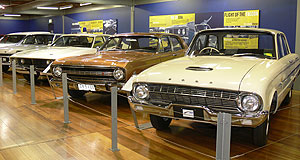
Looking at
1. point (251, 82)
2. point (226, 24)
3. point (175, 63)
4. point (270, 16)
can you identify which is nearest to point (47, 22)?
point (226, 24)

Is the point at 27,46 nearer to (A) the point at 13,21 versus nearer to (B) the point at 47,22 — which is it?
(B) the point at 47,22

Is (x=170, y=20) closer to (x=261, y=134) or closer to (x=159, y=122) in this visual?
(x=159, y=122)

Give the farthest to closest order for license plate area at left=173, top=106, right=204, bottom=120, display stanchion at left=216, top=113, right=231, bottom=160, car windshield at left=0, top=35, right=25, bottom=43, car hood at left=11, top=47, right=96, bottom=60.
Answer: car windshield at left=0, top=35, right=25, bottom=43, car hood at left=11, top=47, right=96, bottom=60, license plate area at left=173, top=106, right=204, bottom=120, display stanchion at left=216, top=113, right=231, bottom=160

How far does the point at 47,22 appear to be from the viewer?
2202 centimetres

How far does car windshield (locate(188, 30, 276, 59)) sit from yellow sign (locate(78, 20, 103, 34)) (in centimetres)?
1121

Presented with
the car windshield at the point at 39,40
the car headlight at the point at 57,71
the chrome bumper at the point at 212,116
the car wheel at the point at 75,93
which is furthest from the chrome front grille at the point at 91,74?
the car windshield at the point at 39,40

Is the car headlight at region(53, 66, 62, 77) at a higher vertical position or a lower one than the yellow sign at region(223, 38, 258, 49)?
lower

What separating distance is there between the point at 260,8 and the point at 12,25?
A: 21.6 meters

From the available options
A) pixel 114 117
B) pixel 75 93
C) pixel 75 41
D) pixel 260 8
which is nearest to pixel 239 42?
pixel 260 8

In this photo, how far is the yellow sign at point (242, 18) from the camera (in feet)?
30.1

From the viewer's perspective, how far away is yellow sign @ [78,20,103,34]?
52.6ft

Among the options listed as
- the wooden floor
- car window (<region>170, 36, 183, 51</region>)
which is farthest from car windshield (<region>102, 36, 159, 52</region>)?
the wooden floor

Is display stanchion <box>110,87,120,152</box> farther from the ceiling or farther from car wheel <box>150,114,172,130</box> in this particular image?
the ceiling

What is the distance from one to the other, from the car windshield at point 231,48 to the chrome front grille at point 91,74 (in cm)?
157
